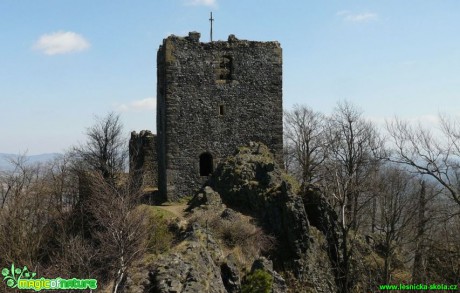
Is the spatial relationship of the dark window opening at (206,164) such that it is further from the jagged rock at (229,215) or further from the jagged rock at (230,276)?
the jagged rock at (230,276)

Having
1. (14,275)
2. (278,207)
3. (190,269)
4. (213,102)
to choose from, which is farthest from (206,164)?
(14,275)

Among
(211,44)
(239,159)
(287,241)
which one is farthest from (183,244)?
(211,44)

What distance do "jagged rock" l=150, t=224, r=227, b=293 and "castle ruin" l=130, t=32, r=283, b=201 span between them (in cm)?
703

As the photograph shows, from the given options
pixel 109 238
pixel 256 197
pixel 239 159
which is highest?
pixel 239 159

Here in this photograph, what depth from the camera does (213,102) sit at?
2489cm

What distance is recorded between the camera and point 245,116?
2519cm

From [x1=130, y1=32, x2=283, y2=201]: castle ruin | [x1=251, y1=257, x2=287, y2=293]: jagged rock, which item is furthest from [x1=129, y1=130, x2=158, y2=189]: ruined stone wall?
[x1=251, y1=257, x2=287, y2=293]: jagged rock

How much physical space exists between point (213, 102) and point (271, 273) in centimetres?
1039

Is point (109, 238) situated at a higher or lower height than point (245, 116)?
lower

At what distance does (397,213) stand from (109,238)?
12.6 meters

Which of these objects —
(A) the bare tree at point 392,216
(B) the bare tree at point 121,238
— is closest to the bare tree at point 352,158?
(A) the bare tree at point 392,216

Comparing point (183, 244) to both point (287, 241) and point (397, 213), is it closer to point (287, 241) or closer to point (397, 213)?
point (287, 241)

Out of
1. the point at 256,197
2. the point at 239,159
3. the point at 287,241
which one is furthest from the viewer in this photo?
the point at 239,159

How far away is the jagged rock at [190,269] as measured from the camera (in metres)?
14.8
